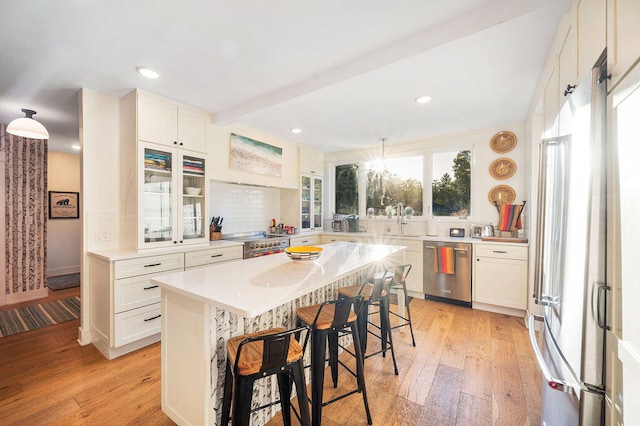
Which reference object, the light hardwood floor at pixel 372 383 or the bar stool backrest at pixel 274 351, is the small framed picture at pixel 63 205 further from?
the bar stool backrest at pixel 274 351

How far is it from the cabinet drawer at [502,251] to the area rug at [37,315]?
5.12 m

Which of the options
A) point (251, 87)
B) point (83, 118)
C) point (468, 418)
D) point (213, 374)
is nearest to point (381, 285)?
point (468, 418)

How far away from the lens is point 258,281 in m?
1.53

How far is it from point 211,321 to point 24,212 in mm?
4590

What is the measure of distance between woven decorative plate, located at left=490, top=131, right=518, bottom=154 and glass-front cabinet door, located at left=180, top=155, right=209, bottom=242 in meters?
3.95

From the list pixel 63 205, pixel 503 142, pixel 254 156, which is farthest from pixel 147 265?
pixel 503 142

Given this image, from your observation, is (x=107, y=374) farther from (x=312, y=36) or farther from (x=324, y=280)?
(x=312, y=36)

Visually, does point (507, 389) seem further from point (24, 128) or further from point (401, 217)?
point (24, 128)

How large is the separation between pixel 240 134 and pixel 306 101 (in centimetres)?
127

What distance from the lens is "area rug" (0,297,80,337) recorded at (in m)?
2.99

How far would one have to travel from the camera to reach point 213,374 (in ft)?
Result: 4.52

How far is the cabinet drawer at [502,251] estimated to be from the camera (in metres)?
3.21

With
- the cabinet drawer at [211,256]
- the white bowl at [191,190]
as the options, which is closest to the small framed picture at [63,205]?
the white bowl at [191,190]

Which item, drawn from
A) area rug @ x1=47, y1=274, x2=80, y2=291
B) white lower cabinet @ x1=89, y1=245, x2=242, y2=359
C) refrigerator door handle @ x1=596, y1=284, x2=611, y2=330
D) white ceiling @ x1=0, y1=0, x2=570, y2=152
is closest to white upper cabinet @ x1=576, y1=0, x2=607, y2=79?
white ceiling @ x1=0, y1=0, x2=570, y2=152
